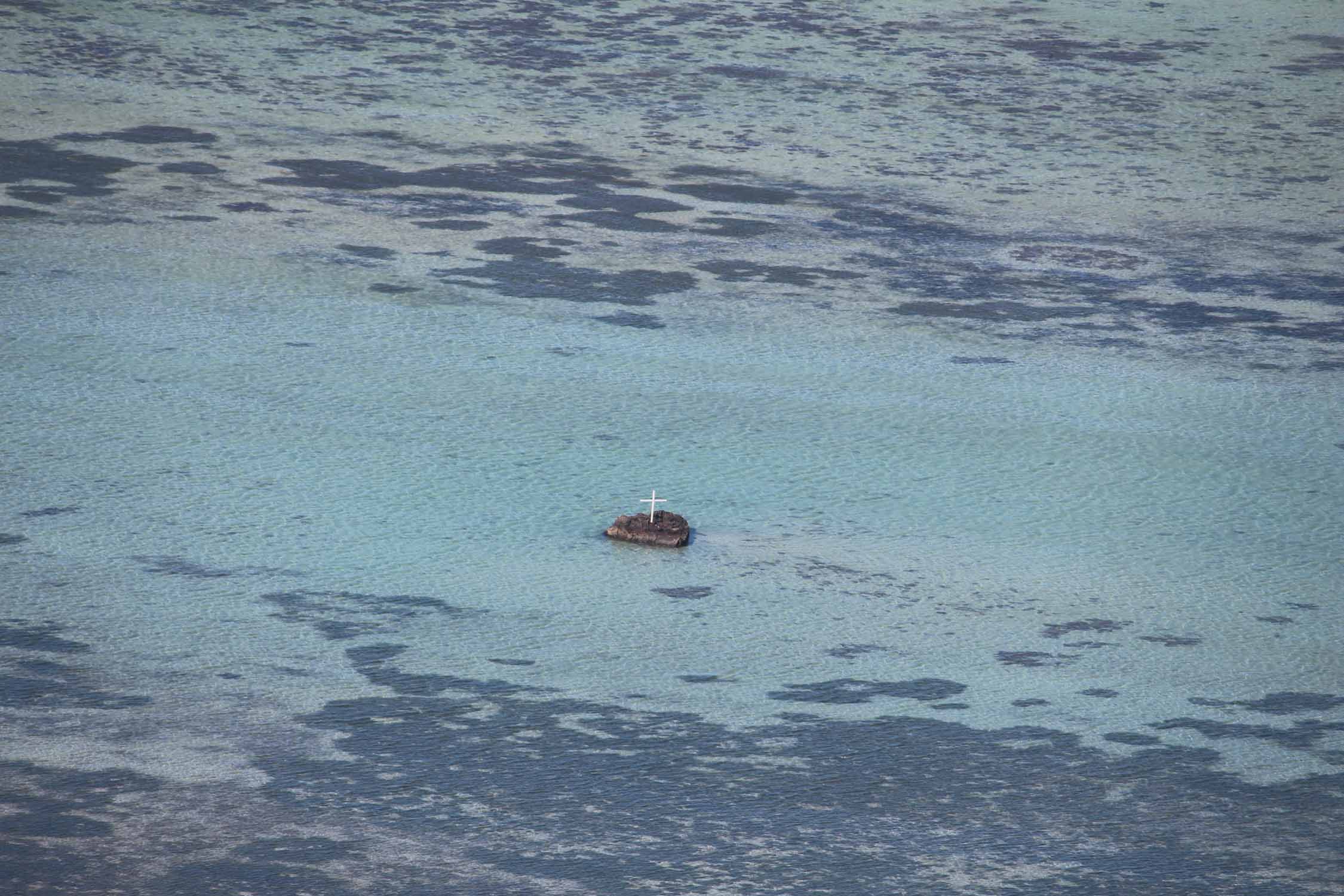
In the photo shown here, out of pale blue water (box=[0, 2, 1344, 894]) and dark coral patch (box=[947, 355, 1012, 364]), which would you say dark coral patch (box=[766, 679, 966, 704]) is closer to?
pale blue water (box=[0, 2, 1344, 894])

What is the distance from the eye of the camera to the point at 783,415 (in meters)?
2.56

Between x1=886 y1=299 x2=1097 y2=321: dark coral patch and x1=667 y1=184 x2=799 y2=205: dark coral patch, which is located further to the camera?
x1=667 y1=184 x2=799 y2=205: dark coral patch

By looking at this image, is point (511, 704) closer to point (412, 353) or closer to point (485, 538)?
point (485, 538)

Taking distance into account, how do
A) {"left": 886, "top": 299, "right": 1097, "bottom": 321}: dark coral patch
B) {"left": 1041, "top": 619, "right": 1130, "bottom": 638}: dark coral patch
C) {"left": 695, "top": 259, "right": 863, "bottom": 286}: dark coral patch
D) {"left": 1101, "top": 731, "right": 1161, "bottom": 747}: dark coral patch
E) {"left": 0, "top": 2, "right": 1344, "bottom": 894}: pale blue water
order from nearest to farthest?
{"left": 0, "top": 2, "right": 1344, "bottom": 894}: pale blue water < {"left": 1101, "top": 731, "right": 1161, "bottom": 747}: dark coral patch < {"left": 1041, "top": 619, "right": 1130, "bottom": 638}: dark coral patch < {"left": 886, "top": 299, "right": 1097, "bottom": 321}: dark coral patch < {"left": 695, "top": 259, "right": 863, "bottom": 286}: dark coral patch

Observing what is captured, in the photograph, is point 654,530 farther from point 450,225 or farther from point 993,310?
point 450,225

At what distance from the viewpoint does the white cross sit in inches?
83.7

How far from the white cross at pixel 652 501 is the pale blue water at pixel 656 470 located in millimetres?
30

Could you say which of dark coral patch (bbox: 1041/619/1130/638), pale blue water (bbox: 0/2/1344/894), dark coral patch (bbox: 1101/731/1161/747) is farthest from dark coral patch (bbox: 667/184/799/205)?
dark coral patch (bbox: 1101/731/1161/747)

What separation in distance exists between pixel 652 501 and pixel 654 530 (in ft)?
0.13

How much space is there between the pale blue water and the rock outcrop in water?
2cm

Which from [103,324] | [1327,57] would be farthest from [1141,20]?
[103,324]

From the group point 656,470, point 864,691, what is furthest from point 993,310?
point 864,691

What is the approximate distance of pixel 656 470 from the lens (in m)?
2.34

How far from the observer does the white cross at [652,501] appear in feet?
6.97
